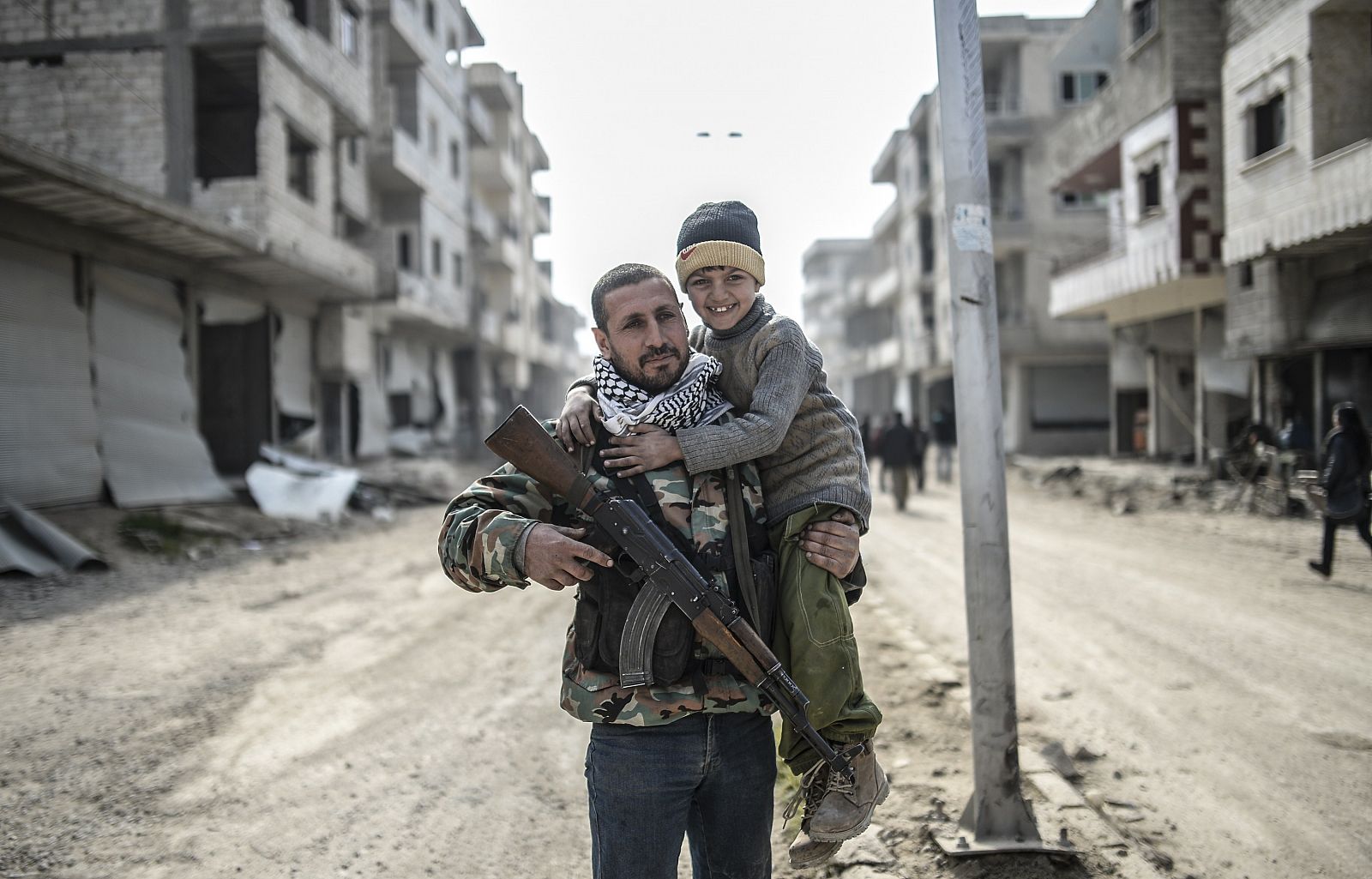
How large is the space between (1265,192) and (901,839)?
14.4 meters

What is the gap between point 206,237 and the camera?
1207 centimetres

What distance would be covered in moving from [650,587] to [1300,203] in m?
14.8

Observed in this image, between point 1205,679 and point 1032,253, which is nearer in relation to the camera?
point 1205,679

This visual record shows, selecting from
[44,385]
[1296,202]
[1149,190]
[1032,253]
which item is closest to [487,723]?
[44,385]

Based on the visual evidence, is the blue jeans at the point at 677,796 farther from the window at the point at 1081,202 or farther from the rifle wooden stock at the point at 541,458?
the window at the point at 1081,202

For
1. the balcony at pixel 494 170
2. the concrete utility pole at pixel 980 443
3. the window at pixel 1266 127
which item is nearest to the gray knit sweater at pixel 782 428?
the concrete utility pole at pixel 980 443

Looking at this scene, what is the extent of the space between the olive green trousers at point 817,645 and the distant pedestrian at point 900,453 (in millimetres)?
13448

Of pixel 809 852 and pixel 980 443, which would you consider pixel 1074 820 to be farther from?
pixel 809 852

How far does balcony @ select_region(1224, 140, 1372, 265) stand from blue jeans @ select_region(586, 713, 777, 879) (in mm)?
12761

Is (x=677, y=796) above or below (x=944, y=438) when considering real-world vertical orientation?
below

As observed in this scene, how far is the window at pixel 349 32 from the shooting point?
18250 mm

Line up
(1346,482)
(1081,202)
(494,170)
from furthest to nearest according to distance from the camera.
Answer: (494,170)
(1081,202)
(1346,482)

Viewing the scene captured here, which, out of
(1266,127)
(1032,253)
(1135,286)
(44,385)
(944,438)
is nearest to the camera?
(44,385)

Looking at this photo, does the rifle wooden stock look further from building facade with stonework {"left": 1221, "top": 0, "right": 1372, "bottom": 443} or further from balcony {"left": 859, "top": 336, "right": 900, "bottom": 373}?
balcony {"left": 859, "top": 336, "right": 900, "bottom": 373}
